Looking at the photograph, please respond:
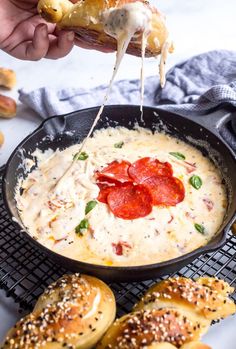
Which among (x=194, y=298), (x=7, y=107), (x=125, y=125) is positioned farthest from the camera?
(x=7, y=107)

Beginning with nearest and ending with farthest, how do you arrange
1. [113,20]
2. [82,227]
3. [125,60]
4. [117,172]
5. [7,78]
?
[113,20]
[82,227]
[117,172]
[7,78]
[125,60]

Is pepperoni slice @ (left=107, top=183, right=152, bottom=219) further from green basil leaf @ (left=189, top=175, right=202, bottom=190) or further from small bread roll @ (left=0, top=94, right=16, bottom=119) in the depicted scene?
small bread roll @ (left=0, top=94, right=16, bottom=119)

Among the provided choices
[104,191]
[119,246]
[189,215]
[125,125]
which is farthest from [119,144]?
[119,246]

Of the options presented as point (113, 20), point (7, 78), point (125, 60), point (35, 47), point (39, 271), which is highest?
point (113, 20)

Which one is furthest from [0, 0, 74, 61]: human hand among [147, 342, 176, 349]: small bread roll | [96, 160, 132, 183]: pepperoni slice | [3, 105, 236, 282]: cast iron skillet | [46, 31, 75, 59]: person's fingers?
[147, 342, 176, 349]: small bread roll

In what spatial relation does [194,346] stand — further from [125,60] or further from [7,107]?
[125,60]

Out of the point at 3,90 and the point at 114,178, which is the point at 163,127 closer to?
the point at 114,178

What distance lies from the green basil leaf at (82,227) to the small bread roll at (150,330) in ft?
1.66

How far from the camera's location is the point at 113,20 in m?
1.85

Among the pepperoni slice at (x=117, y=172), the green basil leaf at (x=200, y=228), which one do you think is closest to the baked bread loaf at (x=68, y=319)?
the green basil leaf at (x=200, y=228)

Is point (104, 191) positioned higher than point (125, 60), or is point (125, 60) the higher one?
point (104, 191)

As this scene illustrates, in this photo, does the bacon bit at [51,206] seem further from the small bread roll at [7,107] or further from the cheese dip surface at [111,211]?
the small bread roll at [7,107]

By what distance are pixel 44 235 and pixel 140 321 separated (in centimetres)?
63

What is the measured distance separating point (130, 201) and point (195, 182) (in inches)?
13.0
